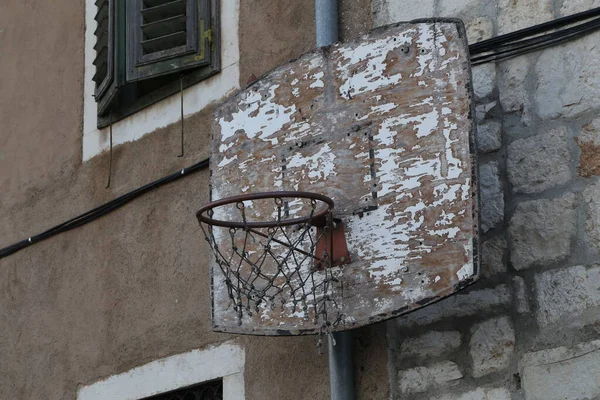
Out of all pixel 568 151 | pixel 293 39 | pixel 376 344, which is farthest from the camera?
pixel 293 39

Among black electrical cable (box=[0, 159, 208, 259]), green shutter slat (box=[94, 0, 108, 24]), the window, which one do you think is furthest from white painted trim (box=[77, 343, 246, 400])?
green shutter slat (box=[94, 0, 108, 24])

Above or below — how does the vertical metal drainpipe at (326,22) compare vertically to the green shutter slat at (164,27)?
below

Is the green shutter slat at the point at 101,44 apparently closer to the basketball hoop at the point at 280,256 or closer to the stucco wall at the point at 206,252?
the stucco wall at the point at 206,252

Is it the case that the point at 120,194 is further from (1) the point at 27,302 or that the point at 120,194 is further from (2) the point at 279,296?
(2) the point at 279,296

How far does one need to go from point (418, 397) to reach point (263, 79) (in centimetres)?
148

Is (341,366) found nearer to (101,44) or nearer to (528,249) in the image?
(528,249)

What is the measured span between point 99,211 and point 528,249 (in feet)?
9.02

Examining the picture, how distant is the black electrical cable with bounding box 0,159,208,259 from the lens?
6535mm

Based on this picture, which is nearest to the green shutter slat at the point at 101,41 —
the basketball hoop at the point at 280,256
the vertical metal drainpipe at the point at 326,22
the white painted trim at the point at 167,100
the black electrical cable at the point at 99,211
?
the white painted trim at the point at 167,100

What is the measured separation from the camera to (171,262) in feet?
21.3

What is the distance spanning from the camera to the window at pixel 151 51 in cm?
667

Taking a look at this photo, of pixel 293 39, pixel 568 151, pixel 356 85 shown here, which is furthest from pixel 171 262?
pixel 568 151

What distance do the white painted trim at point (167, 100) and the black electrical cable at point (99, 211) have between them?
32cm

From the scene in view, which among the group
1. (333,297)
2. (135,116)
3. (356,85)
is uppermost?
(135,116)
